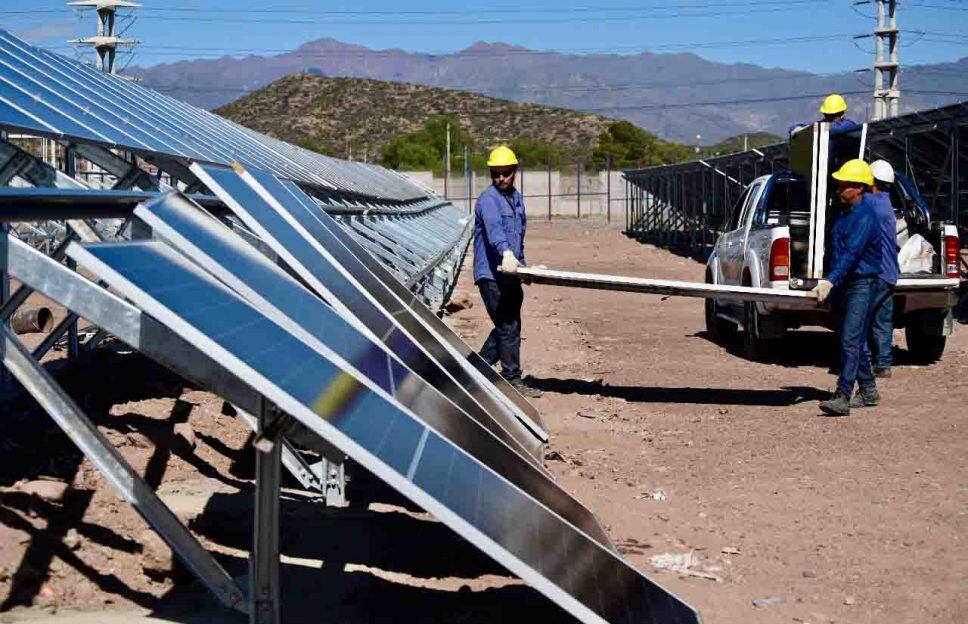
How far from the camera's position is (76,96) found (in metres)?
11.1

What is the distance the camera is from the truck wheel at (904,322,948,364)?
13516 millimetres

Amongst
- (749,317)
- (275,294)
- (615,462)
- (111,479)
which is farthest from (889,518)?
(749,317)

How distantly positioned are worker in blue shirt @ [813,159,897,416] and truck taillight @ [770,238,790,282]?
1.56 meters

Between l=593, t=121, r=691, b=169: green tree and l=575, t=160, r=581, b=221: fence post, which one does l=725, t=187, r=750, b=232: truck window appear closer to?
l=575, t=160, r=581, b=221: fence post

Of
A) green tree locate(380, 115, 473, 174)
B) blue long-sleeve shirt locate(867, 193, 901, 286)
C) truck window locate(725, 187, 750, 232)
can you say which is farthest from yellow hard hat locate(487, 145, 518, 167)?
green tree locate(380, 115, 473, 174)

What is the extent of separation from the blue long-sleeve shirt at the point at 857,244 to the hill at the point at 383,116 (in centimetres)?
11087

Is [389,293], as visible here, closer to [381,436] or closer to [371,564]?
[371,564]

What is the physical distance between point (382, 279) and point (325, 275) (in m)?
1.66

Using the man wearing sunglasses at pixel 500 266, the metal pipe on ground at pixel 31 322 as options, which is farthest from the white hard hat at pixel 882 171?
the metal pipe on ground at pixel 31 322

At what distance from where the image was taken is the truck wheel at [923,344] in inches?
532

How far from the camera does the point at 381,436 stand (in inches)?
160

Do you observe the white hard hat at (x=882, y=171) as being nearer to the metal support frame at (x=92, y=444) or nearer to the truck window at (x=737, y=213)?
the truck window at (x=737, y=213)

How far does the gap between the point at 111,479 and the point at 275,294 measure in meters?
0.93

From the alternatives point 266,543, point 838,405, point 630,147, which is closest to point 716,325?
point 838,405
